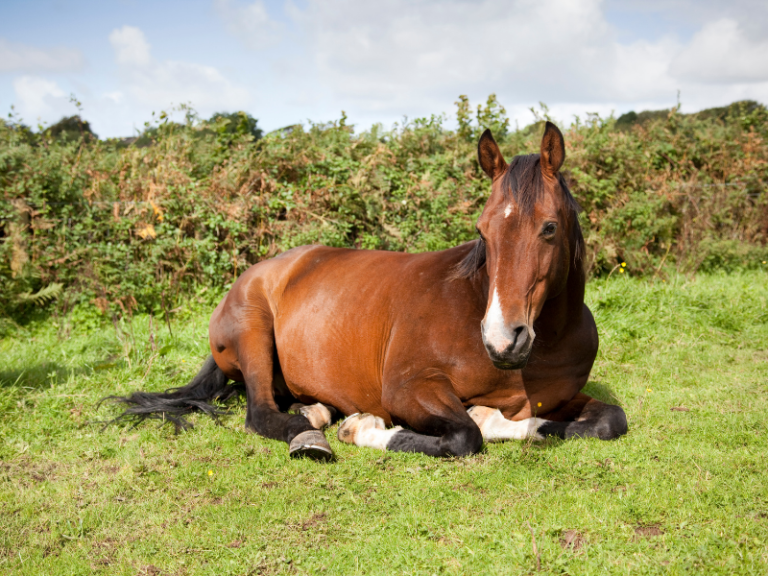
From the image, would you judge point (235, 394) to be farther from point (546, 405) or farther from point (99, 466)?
point (546, 405)

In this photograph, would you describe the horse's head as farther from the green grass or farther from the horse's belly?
the horse's belly

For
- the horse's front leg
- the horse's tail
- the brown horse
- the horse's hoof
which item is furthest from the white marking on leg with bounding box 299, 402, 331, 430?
the horse's front leg

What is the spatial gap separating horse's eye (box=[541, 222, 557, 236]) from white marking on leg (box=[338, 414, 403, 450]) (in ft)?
5.15

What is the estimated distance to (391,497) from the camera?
9.79 ft

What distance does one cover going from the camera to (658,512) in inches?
103

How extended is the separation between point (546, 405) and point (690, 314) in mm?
3711

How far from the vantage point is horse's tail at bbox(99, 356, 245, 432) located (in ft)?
14.5

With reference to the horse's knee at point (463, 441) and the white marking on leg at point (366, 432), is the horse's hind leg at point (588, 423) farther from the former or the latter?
the white marking on leg at point (366, 432)

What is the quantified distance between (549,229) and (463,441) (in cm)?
131

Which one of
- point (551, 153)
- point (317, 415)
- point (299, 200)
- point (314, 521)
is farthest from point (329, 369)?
point (299, 200)

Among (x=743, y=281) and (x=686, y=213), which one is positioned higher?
(x=686, y=213)

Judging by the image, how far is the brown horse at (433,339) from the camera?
9.95 ft

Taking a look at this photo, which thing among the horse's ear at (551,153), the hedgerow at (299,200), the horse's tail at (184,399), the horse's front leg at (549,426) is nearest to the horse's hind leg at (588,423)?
the horse's front leg at (549,426)

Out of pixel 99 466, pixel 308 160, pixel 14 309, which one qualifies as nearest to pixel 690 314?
pixel 308 160
